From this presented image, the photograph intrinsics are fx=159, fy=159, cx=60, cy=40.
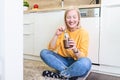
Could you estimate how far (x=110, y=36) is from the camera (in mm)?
1607

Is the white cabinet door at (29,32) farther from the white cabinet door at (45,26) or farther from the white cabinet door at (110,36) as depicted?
the white cabinet door at (110,36)

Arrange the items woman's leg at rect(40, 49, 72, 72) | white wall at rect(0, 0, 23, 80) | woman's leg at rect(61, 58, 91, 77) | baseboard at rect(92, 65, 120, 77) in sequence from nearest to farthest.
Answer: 1. white wall at rect(0, 0, 23, 80)
2. woman's leg at rect(61, 58, 91, 77)
3. woman's leg at rect(40, 49, 72, 72)
4. baseboard at rect(92, 65, 120, 77)

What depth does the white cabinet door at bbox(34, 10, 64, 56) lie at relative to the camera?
6.55ft

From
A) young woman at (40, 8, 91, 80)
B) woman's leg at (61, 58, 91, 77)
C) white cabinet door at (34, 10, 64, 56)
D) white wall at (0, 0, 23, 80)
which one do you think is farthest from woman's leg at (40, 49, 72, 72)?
white wall at (0, 0, 23, 80)

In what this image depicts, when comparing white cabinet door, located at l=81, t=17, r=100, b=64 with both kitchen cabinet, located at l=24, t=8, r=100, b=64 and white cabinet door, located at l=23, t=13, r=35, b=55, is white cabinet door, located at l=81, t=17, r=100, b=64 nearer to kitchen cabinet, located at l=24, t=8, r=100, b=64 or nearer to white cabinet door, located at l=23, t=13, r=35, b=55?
kitchen cabinet, located at l=24, t=8, r=100, b=64

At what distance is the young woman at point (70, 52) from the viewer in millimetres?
1383

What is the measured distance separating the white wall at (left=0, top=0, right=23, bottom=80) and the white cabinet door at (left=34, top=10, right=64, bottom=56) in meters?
1.41

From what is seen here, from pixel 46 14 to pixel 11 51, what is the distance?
161 cm

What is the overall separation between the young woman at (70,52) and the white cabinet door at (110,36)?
0.75 feet

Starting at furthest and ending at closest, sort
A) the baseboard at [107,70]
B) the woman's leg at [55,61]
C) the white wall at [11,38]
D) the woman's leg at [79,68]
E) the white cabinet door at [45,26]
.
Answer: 1. the white cabinet door at [45,26]
2. the baseboard at [107,70]
3. the woman's leg at [55,61]
4. the woman's leg at [79,68]
5. the white wall at [11,38]

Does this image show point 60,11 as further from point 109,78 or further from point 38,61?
point 109,78

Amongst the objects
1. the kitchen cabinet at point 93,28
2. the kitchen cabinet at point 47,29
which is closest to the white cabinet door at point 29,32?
the kitchen cabinet at point 47,29

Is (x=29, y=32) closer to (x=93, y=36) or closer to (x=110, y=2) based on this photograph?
(x=93, y=36)

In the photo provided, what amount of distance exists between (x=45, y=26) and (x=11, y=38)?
5.25 ft
